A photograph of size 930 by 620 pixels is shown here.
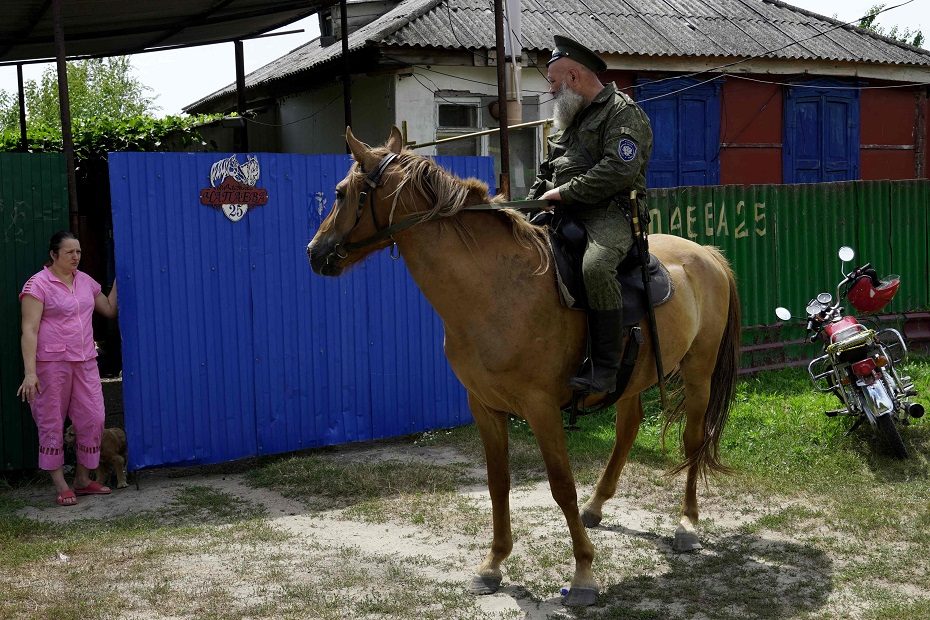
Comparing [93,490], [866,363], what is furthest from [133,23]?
[866,363]

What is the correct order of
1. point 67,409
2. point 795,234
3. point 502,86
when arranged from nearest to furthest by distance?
point 67,409 → point 502,86 → point 795,234

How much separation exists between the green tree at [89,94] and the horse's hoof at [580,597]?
99.1 feet

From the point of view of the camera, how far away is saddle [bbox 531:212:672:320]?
16.1 feet

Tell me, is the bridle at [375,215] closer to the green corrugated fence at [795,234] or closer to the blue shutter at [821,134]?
the green corrugated fence at [795,234]

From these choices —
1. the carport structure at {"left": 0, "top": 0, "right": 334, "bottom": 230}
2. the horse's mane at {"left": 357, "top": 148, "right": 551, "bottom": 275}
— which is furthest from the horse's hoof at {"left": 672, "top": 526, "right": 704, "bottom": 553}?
the carport structure at {"left": 0, "top": 0, "right": 334, "bottom": 230}

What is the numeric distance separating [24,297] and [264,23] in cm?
633

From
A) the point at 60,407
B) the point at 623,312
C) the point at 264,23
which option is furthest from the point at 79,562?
the point at 264,23

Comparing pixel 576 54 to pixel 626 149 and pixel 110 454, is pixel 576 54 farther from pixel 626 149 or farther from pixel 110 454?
pixel 110 454

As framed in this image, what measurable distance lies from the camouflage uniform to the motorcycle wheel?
2.96 m

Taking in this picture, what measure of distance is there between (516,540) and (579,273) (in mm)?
1792

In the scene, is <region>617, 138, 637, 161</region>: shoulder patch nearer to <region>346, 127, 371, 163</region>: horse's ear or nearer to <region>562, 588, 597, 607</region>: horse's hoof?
<region>346, 127, 371, 163</region>: horse's ear

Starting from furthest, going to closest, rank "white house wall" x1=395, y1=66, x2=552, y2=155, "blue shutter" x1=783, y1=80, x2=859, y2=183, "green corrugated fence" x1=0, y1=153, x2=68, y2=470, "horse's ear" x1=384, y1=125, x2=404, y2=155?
"blue shutter" x1=783, y1=80, x2=859, y2=183 → "white house wall" x1=395, y1=66, x2=552, y2=155 → "green corrugated fence" x1=0, y1=153, x2=68, y2=470 → "horse's ear" x1=384, y1=125, x2=404, y2=155

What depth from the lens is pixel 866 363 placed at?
7.00 metres

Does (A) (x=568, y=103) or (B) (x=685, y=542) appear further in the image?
(B) (x=685, y=542)
